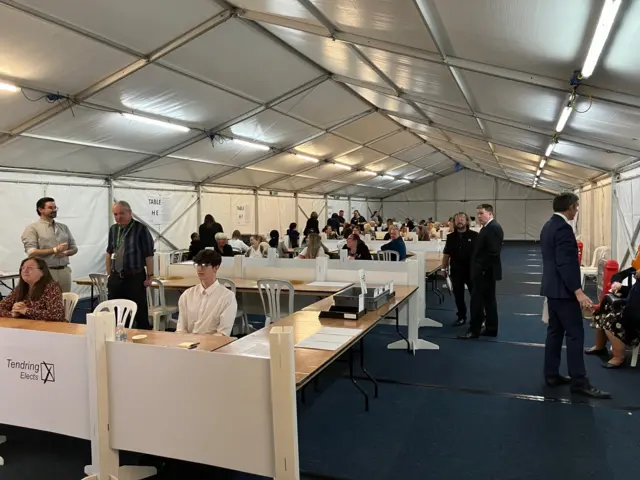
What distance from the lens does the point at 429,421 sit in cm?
336

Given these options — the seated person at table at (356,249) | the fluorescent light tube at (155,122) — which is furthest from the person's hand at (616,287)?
the fluorescent light tube at (155,122)

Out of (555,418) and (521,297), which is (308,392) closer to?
(555,418)

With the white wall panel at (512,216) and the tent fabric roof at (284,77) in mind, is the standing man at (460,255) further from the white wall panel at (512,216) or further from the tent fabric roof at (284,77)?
the white wall panel at (512,216)

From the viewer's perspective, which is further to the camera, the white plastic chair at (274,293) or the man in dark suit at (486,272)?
the man in dark suit at (486,272)

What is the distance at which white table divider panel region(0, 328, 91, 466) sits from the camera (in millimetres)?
2338

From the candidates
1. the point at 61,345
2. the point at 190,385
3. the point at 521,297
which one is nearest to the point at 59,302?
the point at 61,345

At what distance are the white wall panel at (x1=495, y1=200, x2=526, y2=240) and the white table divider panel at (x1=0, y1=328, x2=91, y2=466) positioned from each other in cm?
2216

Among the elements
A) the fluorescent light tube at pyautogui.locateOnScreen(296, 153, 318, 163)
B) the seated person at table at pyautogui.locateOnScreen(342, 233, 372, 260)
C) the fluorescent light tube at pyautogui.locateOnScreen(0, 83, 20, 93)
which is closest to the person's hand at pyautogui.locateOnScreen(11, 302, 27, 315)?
the fluorescent light tube at pyautogui.locateOnScreen(0, 83, 20, 93)

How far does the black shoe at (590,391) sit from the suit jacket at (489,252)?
5.82ft

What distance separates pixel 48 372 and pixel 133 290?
186 centimetres

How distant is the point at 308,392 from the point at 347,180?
13.7 meters

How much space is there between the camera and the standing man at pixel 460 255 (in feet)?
19.9

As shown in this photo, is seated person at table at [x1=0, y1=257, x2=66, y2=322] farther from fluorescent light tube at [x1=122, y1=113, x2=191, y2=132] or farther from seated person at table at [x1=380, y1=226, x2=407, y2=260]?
seated person at table at [x1=380, y1=226, x2=407, y2=260]

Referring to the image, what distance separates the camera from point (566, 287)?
12.0ft
